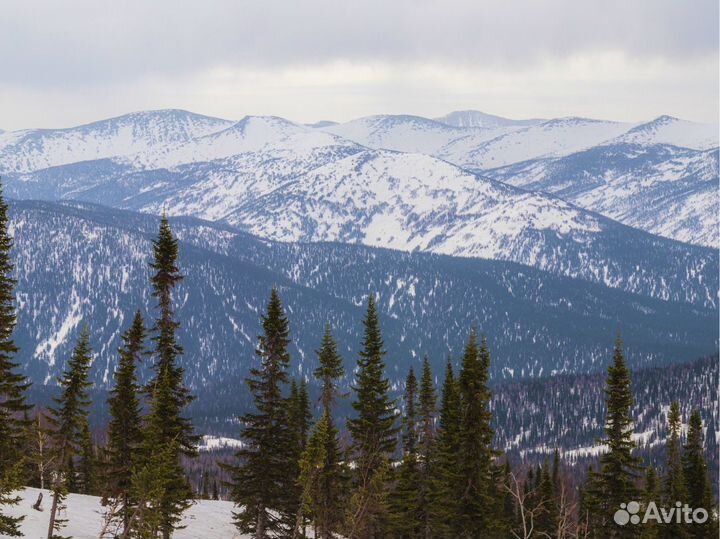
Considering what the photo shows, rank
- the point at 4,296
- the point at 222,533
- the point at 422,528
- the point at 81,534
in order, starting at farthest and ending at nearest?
the point at 222,533 < the point at 422,528 < the point at 81,534 < the point at 4,296

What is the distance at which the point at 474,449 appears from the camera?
196 feet

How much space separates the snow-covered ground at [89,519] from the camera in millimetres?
63094

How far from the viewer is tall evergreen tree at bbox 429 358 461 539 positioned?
2378 inches

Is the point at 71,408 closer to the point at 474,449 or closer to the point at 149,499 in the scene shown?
the point at 149,499

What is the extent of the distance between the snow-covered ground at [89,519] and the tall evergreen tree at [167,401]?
223 inches

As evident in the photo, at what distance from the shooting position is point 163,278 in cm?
5888

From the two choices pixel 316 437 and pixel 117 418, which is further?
pixel 117 418

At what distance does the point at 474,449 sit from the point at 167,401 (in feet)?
61.3

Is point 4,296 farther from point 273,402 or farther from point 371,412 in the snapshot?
point 371,412

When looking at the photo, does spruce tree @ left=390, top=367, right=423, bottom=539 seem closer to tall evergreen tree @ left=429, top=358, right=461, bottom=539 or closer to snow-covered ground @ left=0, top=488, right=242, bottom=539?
tall evergreen tree @ left=429, top=358, right=461, bottom=539

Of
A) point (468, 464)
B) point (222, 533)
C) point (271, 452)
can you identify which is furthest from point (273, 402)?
point (222, 533)

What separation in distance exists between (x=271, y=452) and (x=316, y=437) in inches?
279

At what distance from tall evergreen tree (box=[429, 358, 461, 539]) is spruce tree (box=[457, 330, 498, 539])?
496mm

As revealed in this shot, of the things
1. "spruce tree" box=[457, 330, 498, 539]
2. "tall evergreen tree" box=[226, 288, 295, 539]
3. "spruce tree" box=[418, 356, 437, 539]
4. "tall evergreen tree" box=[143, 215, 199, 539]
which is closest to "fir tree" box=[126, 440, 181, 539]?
"tall evergreen tree" box=[143, 215, 199, 539]
